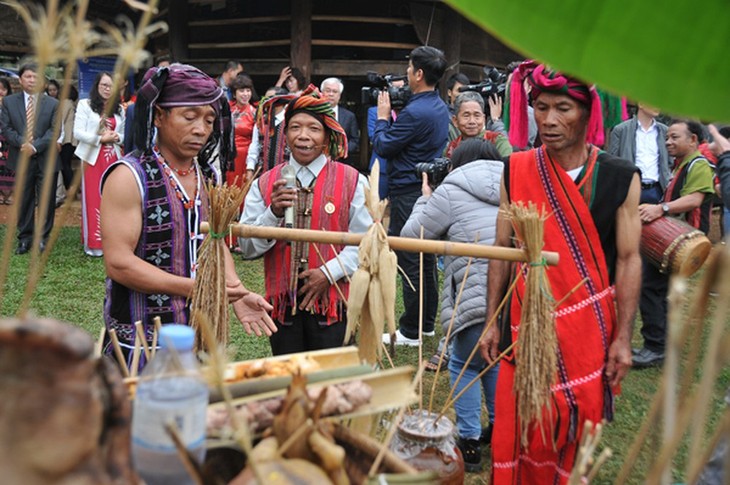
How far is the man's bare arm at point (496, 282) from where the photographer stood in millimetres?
2578

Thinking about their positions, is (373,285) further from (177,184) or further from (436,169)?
(436,169)

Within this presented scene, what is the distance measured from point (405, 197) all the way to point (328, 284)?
2372mm

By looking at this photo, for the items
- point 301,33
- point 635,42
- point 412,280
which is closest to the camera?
point 635,42

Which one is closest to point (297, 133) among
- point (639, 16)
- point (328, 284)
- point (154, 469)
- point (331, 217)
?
point (331, 217)

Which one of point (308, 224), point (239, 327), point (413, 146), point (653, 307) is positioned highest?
point (413, 146)

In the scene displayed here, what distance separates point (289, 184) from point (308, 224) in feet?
0.66

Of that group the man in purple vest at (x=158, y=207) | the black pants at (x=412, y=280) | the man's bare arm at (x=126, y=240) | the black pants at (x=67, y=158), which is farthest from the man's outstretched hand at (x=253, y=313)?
the black pants at (x=67, y=158)

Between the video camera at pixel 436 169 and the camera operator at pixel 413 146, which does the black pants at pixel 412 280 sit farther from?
the video camera at pixel 436 169

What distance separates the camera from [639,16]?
0.60 metres

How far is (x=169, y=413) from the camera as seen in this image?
855 mm

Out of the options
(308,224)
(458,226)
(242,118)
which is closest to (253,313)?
(308,224)

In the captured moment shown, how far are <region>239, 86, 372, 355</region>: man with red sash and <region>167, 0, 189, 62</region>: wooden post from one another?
7.63 meters

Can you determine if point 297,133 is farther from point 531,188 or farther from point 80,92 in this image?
point 80,92

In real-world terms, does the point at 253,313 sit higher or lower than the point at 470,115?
lower
